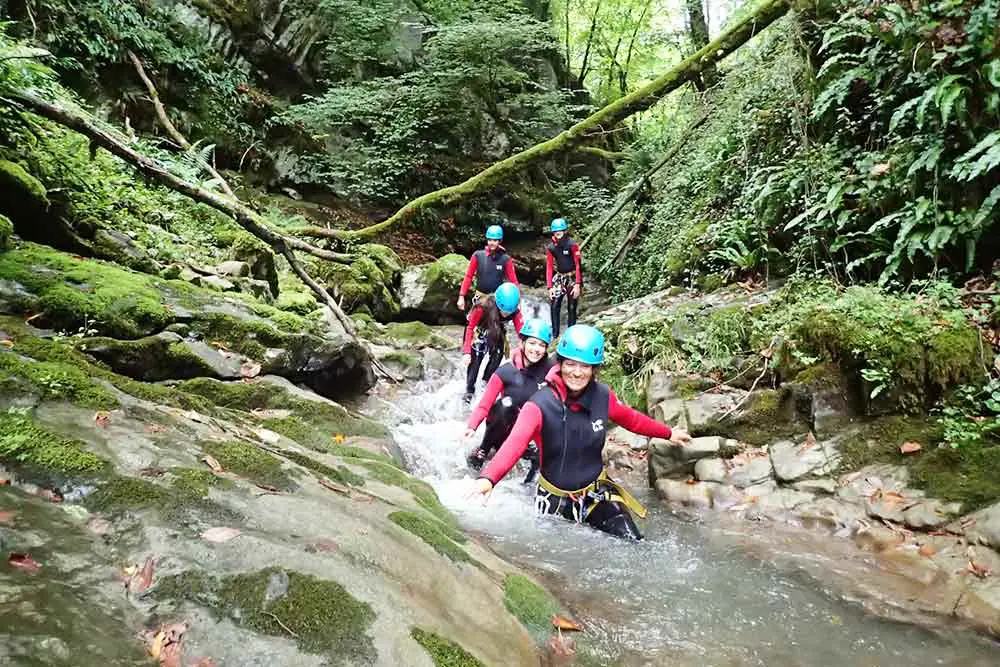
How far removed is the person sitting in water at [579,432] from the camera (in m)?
4.94

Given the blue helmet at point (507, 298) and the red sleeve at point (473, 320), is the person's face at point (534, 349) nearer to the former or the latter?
the blue helmet at point (507, 298)

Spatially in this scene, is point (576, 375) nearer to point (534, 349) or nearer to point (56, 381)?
point (534, 349)

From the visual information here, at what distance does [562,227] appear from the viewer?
40.5 feet

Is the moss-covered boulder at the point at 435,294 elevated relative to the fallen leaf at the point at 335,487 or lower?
lower

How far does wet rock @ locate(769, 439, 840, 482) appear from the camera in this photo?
19.1ft

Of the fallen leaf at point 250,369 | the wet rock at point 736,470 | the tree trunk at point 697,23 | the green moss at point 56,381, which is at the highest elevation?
the tree trunk at point 697,23

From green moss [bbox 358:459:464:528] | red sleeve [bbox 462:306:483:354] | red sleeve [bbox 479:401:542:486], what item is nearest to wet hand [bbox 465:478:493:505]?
red sleeve [bbox 479:401:542:486]

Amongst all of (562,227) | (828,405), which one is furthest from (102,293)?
(562,227)

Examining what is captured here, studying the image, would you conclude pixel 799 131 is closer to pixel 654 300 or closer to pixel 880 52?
pixel 880 52

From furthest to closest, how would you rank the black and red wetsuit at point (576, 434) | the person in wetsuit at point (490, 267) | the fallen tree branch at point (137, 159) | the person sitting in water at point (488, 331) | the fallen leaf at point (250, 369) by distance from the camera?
the person in wetsuit at point (490, 267) → the person sitting in water at point (488, 331) → the fallen leaf at point (250, 369) → the black and red wetsuit at point (576, 434) → the fallen tree branch at point (137, 159)

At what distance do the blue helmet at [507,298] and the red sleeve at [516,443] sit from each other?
14.6 ft

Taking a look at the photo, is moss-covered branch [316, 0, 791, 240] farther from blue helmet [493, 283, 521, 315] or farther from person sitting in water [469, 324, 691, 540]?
person sitting in water [469, 324, 691, 540]

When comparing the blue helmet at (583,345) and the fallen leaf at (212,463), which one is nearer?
the fallen leaf at (212,463)

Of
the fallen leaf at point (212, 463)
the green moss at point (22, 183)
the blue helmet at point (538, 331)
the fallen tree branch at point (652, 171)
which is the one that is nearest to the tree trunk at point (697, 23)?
the fallen tree branch at point (652, 171)
